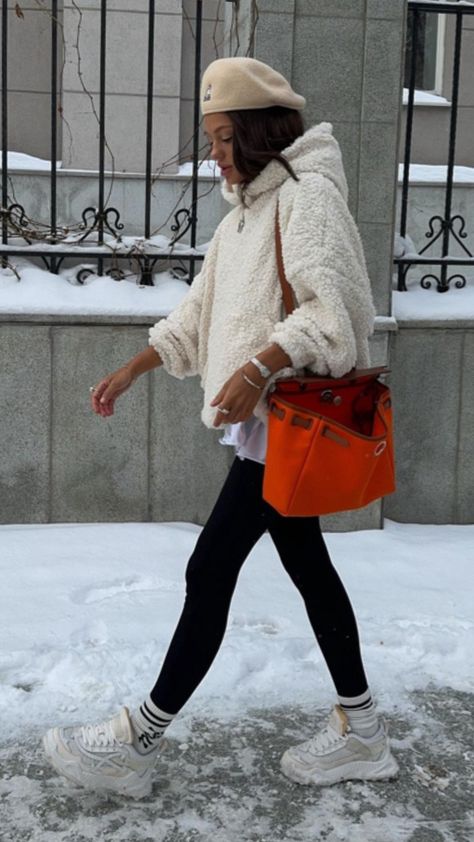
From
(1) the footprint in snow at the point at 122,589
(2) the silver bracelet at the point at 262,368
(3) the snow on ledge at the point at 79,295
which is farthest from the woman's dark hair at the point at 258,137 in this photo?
(3) the snow on ledge at the point at 79,295

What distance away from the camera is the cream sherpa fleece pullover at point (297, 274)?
8.43 ft

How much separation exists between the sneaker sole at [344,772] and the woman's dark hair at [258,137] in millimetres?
1523

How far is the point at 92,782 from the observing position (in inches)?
112

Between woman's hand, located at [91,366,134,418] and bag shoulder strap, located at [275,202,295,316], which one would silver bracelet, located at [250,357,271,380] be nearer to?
bag shoulder strap, located at [275,202,295,316]

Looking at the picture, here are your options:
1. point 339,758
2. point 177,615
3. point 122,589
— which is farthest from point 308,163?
point 122,589

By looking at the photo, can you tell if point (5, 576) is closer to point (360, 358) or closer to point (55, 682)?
point (55, 682)

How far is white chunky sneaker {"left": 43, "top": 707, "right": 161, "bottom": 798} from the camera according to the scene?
2.82m

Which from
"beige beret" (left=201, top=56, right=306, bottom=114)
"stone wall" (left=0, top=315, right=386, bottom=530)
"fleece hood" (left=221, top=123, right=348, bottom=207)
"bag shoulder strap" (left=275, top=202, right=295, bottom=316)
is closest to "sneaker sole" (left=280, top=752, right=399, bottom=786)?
"bag shoulder strap" (left=275, top=202, right=295, bottom=316)

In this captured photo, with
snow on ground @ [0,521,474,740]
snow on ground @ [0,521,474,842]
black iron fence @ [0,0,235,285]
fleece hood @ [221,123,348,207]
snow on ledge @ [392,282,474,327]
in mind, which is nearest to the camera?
fleece hood @ [221,123,348,207]

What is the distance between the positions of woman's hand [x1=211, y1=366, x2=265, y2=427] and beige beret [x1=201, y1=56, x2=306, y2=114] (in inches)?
24.9

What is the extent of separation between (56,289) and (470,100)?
7769 millimetres

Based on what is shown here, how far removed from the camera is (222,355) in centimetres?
276

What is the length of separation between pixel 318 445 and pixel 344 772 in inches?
37.5

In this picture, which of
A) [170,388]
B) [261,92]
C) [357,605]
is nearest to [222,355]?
[261,92]
